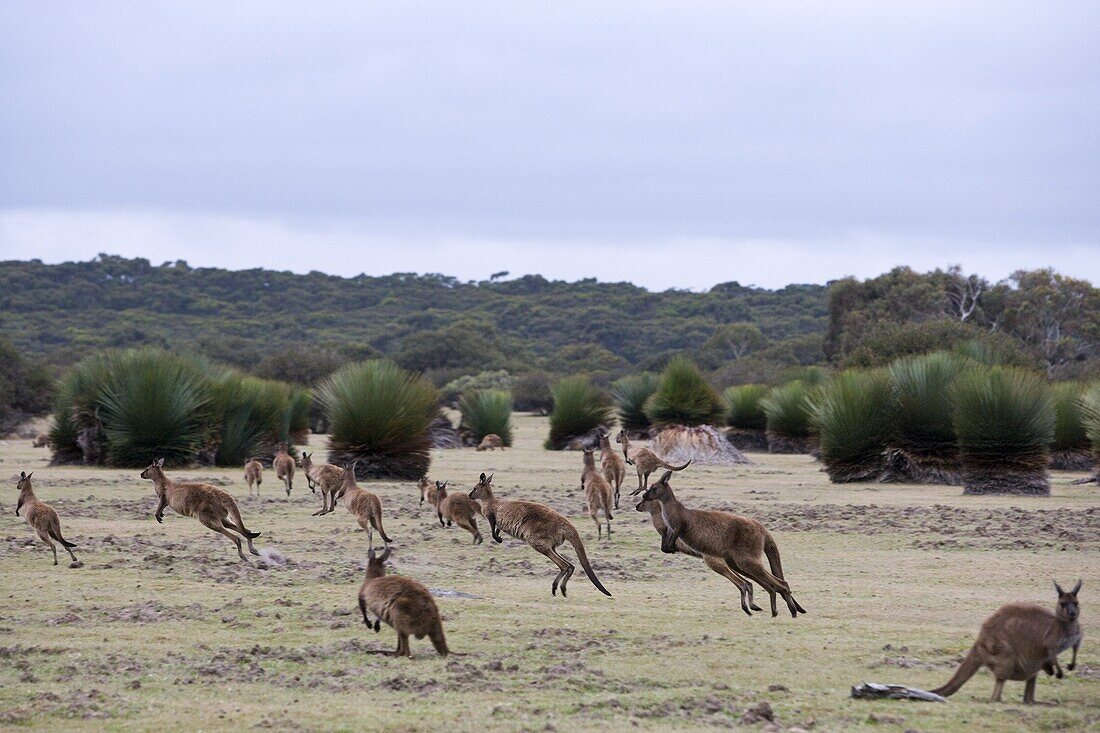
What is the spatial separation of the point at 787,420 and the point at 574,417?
5.76 m

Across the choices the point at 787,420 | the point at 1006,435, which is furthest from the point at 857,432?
the point at 787,420

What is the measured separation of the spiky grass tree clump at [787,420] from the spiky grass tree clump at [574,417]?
4621mm

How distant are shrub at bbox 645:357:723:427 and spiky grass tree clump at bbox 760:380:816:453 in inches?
62.2

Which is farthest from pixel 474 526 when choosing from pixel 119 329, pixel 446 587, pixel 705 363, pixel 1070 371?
pixel 119 329

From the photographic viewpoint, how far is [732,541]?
976 cm

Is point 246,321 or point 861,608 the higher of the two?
point 246,321

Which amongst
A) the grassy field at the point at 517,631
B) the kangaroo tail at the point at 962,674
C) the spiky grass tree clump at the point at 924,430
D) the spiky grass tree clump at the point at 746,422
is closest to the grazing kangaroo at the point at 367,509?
the grassy field at the point at 517,631

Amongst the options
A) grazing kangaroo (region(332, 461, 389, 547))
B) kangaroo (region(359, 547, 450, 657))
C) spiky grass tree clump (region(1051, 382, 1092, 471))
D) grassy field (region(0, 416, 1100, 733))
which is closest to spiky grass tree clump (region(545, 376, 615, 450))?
spiky grass tree clump (region(1051, 382, 1092, 471))

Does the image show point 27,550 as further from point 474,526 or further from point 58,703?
point 58,703

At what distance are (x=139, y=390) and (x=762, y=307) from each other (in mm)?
92438

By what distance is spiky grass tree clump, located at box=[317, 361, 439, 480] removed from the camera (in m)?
23.0

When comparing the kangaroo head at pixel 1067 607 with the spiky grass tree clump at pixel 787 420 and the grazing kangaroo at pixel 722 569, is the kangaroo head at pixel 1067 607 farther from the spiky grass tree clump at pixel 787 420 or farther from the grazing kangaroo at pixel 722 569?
the spiky grass tree clump at pixel 787 420

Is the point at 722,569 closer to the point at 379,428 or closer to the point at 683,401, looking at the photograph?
the point at 379,428

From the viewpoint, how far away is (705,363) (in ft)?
263
